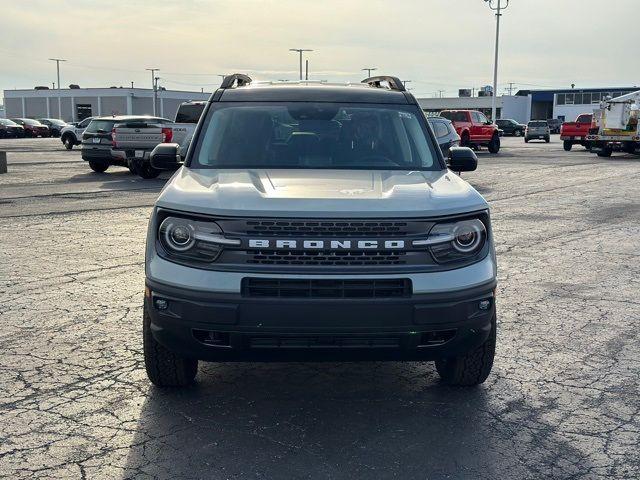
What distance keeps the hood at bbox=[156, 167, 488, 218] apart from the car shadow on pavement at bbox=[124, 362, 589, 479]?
1152 mm

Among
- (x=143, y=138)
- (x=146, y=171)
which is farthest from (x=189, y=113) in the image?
(x=146, y=171)

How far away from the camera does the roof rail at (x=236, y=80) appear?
19.5 feet

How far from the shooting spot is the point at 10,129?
5869cm

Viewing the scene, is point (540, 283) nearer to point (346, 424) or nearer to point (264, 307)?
point (346, 424)

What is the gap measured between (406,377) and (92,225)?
7.80 metres

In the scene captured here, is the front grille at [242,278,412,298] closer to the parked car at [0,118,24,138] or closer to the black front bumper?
the black front bumper

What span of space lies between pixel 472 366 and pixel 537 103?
10964 centimetres

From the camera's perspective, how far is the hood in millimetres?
3883

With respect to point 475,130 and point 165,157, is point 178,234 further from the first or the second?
point 475,130

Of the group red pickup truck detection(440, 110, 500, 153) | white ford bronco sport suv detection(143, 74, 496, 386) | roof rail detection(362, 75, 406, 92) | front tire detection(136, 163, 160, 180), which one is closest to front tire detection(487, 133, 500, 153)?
red pickup truck detection(440, 110, 500, 153)

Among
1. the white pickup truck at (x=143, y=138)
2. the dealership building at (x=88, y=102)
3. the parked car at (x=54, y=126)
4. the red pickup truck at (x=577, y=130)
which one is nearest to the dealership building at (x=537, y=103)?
the dealership building at (x=88, y=102)

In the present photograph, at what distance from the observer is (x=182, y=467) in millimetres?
3590

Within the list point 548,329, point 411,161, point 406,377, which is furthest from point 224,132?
point 548,329

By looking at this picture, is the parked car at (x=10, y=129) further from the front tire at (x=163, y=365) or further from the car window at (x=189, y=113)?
the front tire at (x=163, y=365)
